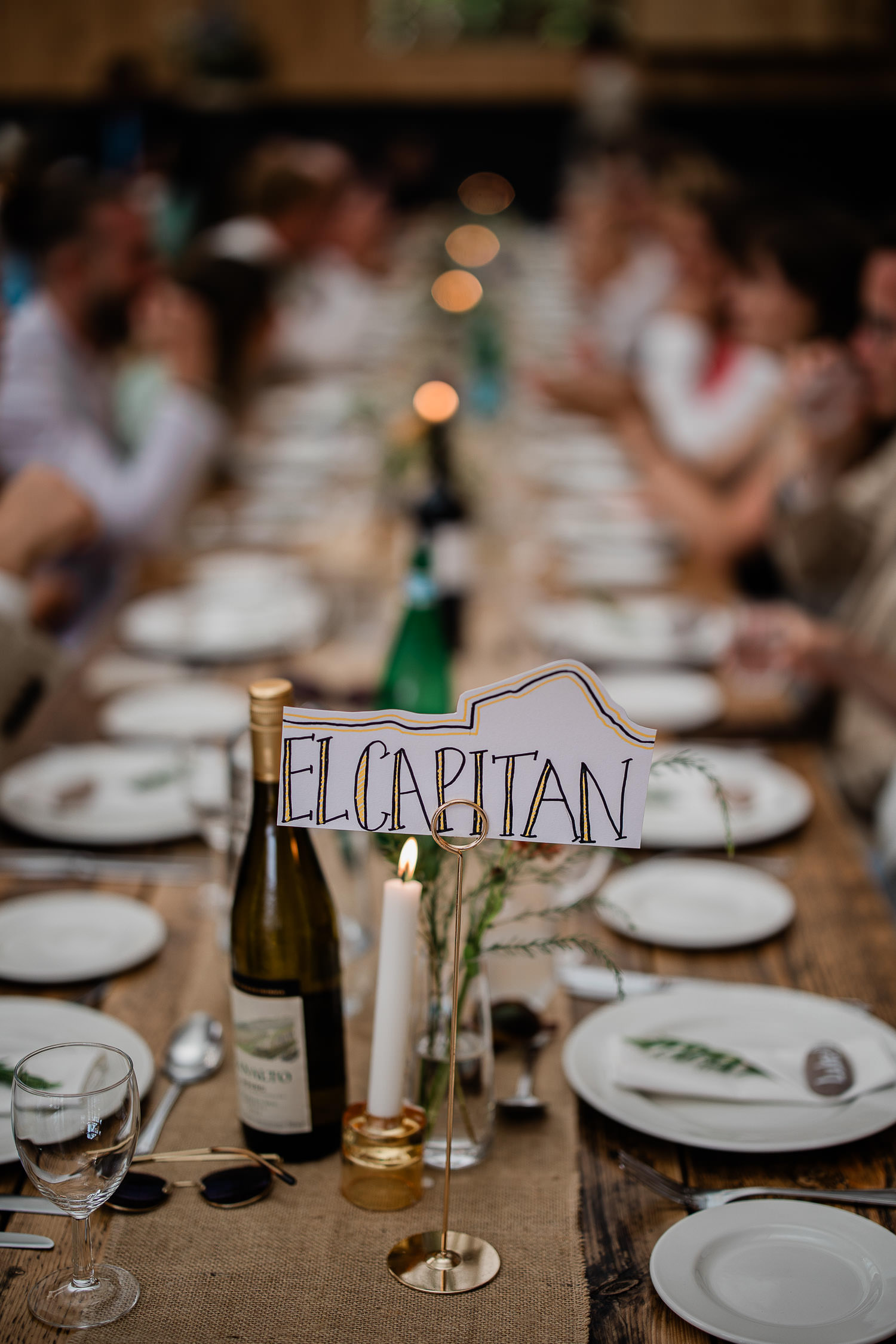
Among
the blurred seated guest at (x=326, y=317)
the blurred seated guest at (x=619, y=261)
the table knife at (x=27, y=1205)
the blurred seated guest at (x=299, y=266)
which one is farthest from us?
the blurred seated guest at (x=619, y=261)

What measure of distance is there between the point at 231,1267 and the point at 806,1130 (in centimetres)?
34

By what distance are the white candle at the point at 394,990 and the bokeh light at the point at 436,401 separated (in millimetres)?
1261

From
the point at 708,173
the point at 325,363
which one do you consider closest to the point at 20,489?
the point at 325,363

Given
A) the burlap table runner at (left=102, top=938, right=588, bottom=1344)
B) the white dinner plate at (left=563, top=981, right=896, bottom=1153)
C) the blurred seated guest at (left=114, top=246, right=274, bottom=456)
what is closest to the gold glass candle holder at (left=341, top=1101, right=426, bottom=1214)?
the burlap table runner at (left=102, top=938, right=588, bottom=1344)

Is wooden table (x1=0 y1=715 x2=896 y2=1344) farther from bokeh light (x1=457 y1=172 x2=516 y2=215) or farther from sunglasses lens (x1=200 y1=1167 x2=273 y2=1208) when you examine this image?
bokeh light (x1=457 y1=172 x2=516 y2=215)

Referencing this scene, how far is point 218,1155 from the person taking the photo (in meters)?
0.75

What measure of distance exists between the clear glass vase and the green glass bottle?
0.58 m

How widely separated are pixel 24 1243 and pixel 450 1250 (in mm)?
223

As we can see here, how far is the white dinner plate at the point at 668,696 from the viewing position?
1.48 metres

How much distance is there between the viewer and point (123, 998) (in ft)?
3.06

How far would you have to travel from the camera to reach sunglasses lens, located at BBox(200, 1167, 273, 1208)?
2.38 feet

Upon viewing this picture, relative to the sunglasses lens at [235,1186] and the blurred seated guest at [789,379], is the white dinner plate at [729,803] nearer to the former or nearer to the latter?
the sunglasses lens at [235,1186]

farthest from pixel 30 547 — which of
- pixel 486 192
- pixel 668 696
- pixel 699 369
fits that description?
pixel 486 192

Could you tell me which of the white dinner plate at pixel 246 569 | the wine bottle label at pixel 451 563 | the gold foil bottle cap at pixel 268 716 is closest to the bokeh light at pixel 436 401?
the wine bottle label at pixel 451 563
